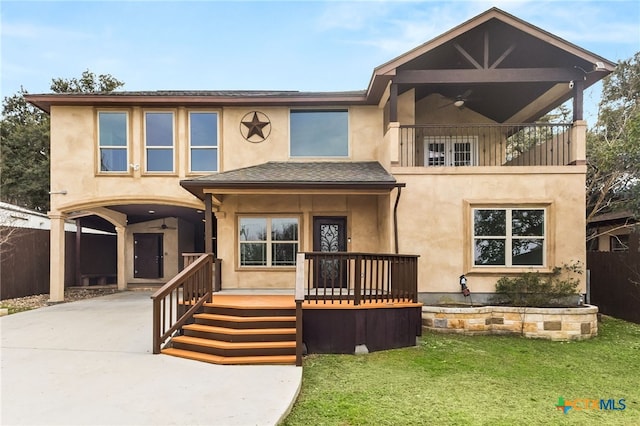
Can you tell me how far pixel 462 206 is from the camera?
28.7ft

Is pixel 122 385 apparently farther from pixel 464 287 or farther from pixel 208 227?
pixel 464 287

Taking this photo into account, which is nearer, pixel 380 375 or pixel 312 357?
pixel 380 375

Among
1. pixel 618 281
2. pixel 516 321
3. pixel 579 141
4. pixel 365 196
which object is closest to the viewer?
pixel 516 321

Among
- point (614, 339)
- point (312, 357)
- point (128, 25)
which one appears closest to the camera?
point (312, 357)

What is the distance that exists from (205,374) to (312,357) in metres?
1.86

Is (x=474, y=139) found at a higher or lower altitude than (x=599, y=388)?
higher

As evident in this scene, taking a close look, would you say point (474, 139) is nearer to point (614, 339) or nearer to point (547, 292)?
point (547, 292)

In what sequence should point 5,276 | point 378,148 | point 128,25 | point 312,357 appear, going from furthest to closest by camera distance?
point 128,25, point 5,276, point 378,148, point 312,357

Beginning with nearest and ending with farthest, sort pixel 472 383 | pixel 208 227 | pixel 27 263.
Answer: pixel 472 383 → pixel 208 227 → pixel 27 263

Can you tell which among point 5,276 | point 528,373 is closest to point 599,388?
point 528,373

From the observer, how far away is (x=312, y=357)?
20.9 ft

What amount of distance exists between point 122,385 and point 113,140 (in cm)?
806

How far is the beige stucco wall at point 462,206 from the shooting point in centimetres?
870

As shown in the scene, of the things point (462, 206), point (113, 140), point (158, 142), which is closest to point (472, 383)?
point (462, 206)
